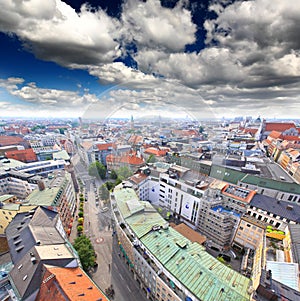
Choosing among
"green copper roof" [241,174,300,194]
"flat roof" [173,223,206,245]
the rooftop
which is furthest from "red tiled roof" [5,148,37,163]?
the rooftop

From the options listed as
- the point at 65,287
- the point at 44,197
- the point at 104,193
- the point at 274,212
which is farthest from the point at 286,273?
the point at 44,197

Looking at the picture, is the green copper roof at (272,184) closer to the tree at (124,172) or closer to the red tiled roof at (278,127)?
the tree at (124,172)

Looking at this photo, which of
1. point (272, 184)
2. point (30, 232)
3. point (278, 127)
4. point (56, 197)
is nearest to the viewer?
point (30, 232)

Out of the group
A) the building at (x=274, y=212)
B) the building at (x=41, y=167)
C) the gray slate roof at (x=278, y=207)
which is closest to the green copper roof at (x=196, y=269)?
the building at (x=274, y=212)

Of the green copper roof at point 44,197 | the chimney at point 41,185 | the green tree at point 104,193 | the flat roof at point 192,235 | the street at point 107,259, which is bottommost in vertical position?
the street at point 107,259

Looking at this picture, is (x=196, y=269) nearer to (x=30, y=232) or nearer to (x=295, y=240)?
(x=295, y=240)

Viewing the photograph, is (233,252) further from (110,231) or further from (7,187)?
(7,187)
